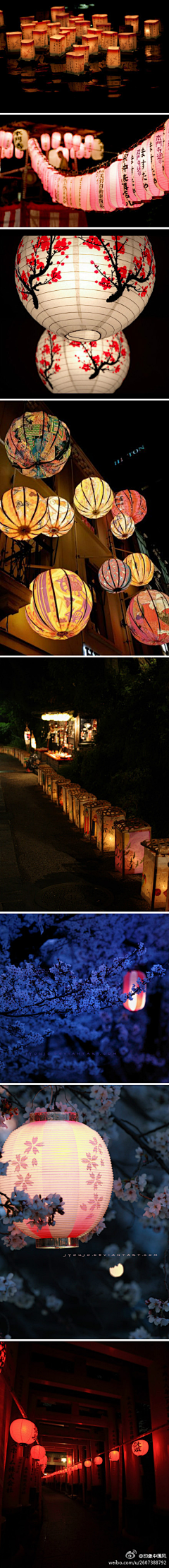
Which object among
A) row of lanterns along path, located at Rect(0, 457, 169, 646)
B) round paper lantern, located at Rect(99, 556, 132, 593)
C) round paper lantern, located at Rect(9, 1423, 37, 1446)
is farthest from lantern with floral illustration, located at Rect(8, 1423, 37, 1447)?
round paper lantern, located at Rect(99, 556, 132, 593)

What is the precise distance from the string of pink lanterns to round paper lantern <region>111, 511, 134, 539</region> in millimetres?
802

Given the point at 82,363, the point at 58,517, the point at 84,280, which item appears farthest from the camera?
the point at 58,517

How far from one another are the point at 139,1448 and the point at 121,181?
11.5 feet

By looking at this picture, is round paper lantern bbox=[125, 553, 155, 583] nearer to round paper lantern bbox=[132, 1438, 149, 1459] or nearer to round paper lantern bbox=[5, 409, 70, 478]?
round paper lantern bbox=[5, 409, 70, 478]

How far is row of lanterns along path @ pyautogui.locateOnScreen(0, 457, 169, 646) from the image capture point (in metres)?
2.63

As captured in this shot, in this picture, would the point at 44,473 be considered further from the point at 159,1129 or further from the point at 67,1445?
the point at 67,1445

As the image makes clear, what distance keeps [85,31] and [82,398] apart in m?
0.96

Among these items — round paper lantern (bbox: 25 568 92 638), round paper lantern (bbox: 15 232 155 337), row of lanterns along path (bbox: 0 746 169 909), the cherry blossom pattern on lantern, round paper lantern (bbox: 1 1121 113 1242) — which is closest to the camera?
round paper lantern (bbox: 15 232 155 337)

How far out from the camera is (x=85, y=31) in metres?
2.53

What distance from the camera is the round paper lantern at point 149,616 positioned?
2787 millimetres

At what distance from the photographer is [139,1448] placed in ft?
8.70

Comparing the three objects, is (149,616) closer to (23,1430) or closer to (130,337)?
(130,337)

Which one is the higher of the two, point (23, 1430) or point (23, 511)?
point (23, 511)

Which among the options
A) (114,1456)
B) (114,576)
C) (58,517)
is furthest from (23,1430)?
(58,517)
